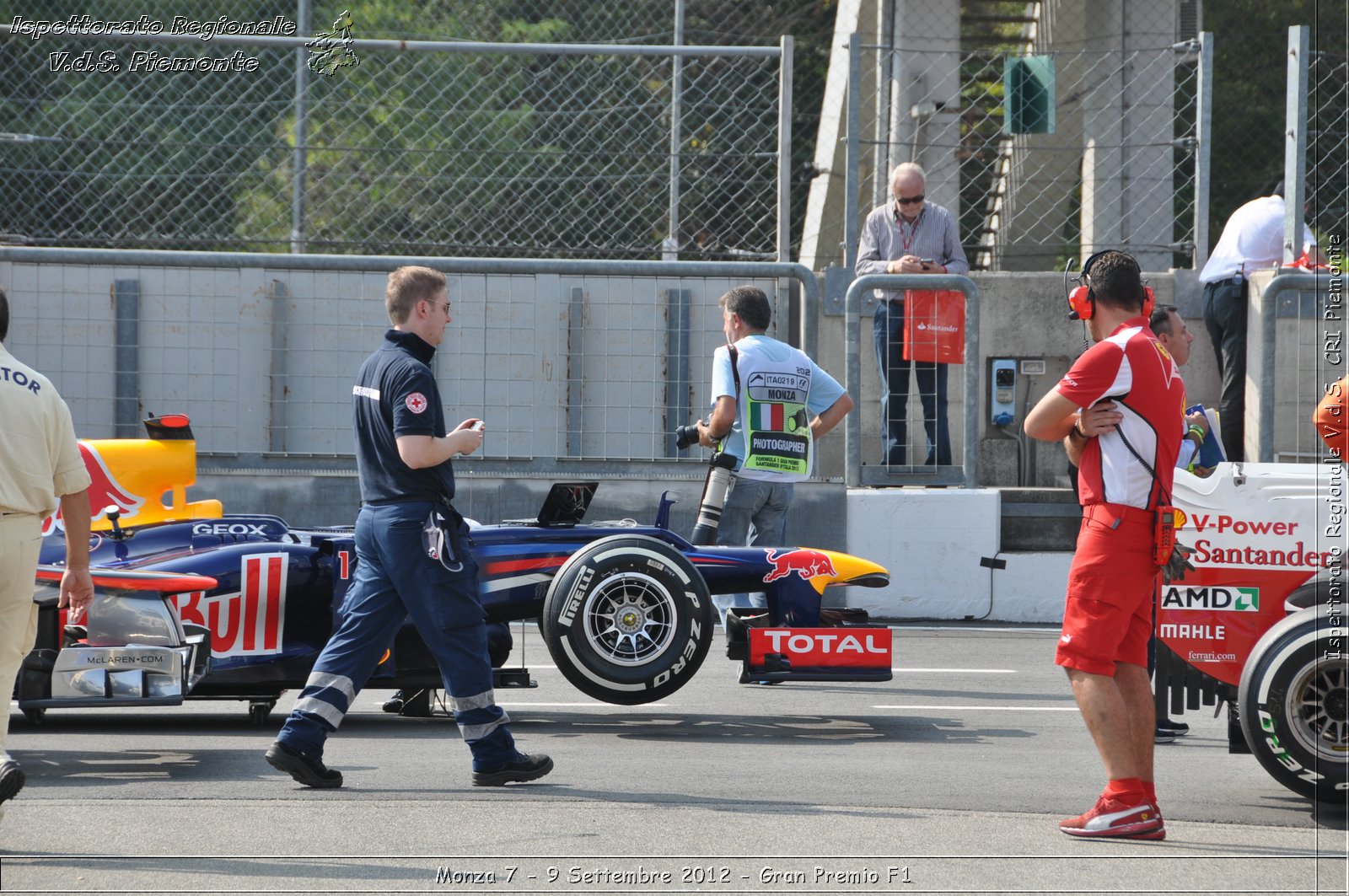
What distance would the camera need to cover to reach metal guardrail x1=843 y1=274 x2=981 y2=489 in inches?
402

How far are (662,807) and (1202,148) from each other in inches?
303

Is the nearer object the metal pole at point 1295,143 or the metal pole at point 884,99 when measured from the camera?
the metal pole at point 1295,143

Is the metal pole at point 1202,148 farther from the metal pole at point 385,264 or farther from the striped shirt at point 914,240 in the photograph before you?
the metal pole at point 385,264

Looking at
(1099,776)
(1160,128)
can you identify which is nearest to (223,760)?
(1099,776)

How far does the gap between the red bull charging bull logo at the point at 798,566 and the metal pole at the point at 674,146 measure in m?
4.42

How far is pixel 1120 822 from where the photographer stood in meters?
4.87

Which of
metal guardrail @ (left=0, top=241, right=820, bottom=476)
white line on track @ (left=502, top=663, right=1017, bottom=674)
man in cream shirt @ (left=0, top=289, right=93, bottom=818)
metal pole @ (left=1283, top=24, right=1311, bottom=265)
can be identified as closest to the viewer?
man in cream shirt @ (left=0, top=289, right=93, bottom=818)

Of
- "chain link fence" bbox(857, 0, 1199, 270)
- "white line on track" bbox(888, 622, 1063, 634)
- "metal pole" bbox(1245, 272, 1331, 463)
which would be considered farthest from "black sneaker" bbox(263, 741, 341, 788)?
"metal pole" bbox(1245, 272, 1331, 463)

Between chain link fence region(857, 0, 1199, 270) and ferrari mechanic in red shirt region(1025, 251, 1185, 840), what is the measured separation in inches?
238

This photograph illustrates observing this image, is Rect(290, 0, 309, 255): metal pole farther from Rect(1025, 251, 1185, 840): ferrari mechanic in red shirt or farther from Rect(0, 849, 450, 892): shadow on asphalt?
Rect(1025, 251, 1185, 840): ferrari mechanic in red shirt

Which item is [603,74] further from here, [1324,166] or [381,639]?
[381,639]

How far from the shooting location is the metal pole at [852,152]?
10.6 m

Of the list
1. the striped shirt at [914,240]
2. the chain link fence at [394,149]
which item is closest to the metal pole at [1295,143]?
the striped shirt at [914,240]

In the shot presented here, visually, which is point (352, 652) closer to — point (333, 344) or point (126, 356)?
point (333, 344)
